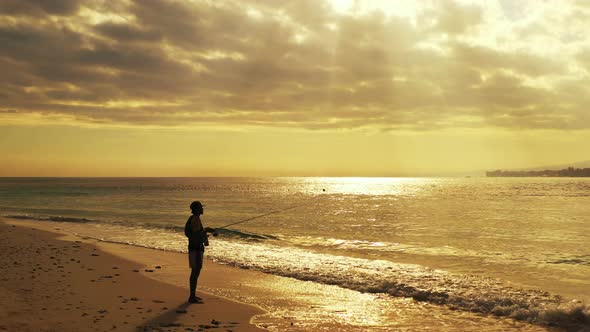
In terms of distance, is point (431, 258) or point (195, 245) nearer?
point (195, 245)

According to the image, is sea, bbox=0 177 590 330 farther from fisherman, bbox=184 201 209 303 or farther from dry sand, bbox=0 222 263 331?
dry sand, bbox=0 222 263 331

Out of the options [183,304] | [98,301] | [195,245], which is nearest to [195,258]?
[195,245]

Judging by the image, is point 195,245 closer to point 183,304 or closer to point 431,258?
point 183,304

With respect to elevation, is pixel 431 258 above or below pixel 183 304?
below

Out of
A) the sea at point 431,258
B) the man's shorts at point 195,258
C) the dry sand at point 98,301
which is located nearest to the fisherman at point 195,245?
the man's shorts at point 195,258

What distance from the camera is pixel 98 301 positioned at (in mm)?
9938

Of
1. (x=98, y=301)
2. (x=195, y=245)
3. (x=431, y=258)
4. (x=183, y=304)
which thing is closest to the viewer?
(x=98, y=301)

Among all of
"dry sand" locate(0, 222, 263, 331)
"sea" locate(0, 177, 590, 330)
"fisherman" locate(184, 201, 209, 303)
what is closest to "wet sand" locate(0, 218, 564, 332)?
"dry sand" locate(0, 222, 263, 331)

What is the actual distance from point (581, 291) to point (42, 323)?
14.4 meters

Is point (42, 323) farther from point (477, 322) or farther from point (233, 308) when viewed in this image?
point (477, 322)

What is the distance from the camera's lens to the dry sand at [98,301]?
831 cm

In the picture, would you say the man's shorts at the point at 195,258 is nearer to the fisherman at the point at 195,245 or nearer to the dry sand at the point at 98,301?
the fisherman at the point at 195,245

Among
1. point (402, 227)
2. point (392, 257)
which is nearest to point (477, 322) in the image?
point (392, 257)

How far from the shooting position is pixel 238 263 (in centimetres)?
1652
